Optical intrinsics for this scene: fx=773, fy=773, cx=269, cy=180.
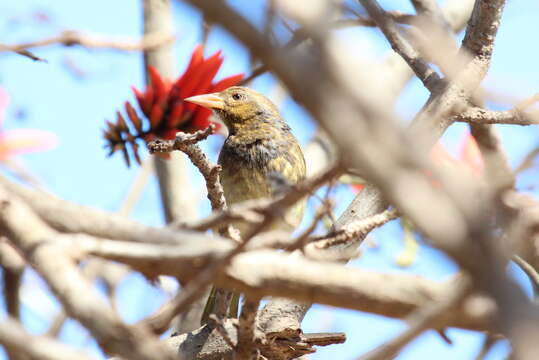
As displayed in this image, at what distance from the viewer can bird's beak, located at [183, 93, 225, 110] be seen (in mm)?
2893

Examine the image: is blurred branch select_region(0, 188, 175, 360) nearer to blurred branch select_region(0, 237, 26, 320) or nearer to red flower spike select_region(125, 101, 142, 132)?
blurred branch select_region(0, 237, 26, 320)

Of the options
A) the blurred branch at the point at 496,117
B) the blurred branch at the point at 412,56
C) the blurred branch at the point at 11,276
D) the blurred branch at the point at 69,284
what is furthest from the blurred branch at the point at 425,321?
the blurred branch at the point at 412,56

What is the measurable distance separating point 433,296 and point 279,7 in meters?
0.52

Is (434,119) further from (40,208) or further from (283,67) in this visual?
(283,67)

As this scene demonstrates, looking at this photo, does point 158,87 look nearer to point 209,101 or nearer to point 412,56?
point 209,101

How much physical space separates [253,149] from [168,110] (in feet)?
2.91

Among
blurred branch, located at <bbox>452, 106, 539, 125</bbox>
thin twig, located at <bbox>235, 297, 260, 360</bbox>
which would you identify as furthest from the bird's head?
thin twig, located at <bbox>235, 297, 260, 360</bbox>

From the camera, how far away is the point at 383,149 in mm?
809

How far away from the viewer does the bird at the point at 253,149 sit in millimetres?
A: 3373

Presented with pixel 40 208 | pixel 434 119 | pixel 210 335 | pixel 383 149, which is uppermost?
pixel 434 119

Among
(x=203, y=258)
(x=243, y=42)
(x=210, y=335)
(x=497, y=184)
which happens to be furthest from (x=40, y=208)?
(x=210, y=335)

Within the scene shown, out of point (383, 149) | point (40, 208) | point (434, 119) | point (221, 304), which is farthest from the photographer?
point (221, 304)

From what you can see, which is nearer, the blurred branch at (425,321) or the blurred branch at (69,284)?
the blurred branch at (425,321)

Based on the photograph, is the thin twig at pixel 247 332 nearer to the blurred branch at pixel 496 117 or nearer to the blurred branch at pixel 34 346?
the blurred branch at pixel 34 346
